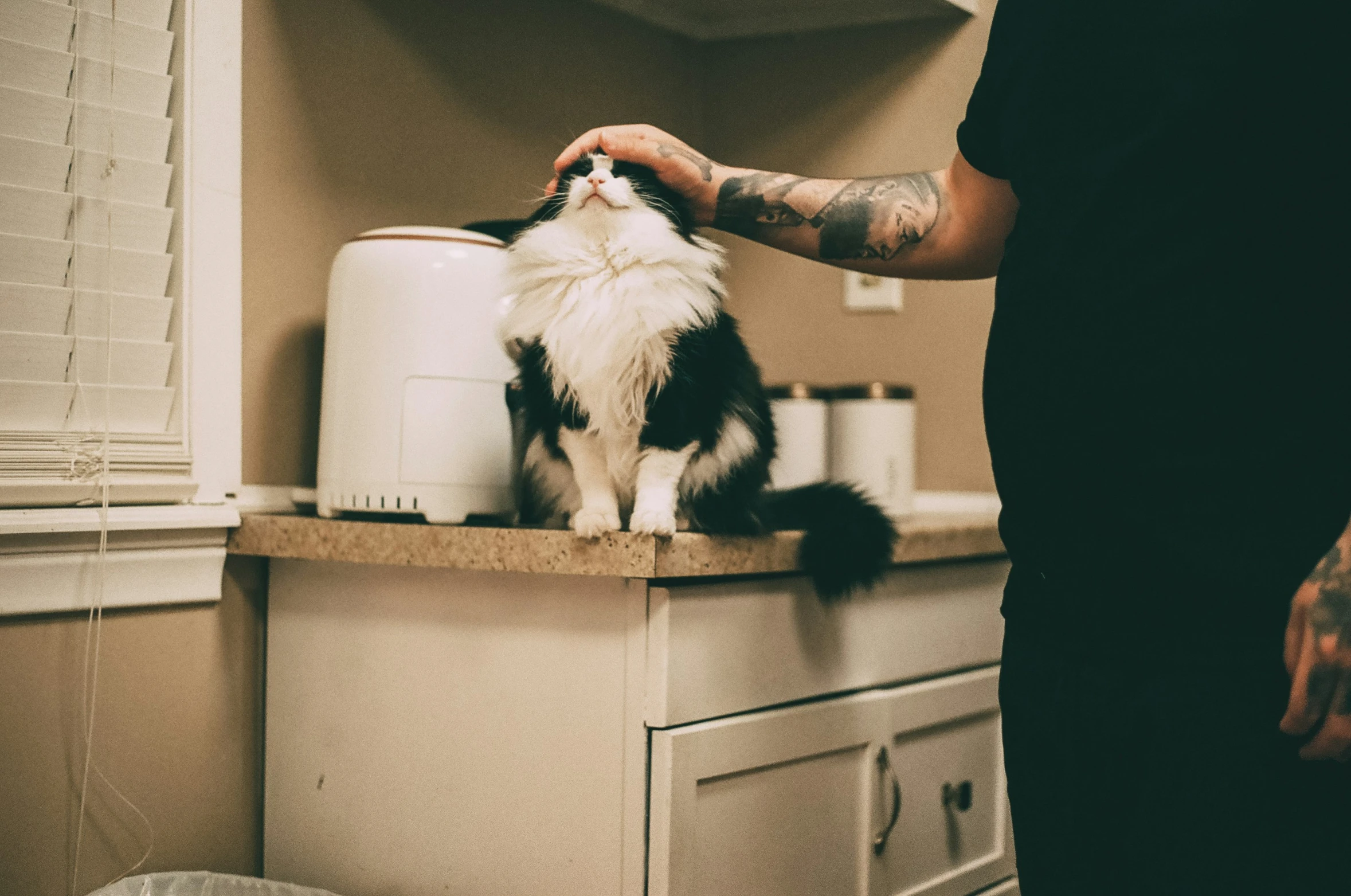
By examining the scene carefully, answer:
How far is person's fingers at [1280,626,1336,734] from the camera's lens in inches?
21.3

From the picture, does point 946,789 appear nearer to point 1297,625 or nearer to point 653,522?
point 653,522

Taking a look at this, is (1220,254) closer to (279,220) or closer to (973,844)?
(973,844)

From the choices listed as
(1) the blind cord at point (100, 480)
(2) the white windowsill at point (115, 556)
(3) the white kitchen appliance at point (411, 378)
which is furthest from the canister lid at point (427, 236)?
(2) the white windowsill at point (115, 556)

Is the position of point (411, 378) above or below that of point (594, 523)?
above

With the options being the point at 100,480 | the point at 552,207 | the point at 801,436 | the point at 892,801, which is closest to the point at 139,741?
the point at 100,480

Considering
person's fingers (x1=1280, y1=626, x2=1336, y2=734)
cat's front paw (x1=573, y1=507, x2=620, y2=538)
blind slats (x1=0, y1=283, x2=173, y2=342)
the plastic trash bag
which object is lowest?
the plastic trash bag

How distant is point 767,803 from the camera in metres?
1.04

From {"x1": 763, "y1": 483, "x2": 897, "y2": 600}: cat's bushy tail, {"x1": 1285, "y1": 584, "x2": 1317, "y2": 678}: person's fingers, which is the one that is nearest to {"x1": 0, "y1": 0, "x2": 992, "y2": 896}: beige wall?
{"x1": 763, "y1": 483, "x2": 897, "y2": 600}: cat's bushy tail

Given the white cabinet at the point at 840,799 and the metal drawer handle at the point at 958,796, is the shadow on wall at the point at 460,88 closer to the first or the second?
the white cabinet at the point at 840,799

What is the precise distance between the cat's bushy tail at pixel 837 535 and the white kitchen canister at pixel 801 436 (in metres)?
0.40

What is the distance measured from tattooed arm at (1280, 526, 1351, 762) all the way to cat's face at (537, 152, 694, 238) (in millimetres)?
650

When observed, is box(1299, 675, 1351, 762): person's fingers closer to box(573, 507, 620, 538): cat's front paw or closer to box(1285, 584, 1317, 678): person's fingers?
box(1285, 584, 1317, 678): person's fingers

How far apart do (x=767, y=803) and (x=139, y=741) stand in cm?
74

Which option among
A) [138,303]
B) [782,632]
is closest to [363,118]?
[138,303]
